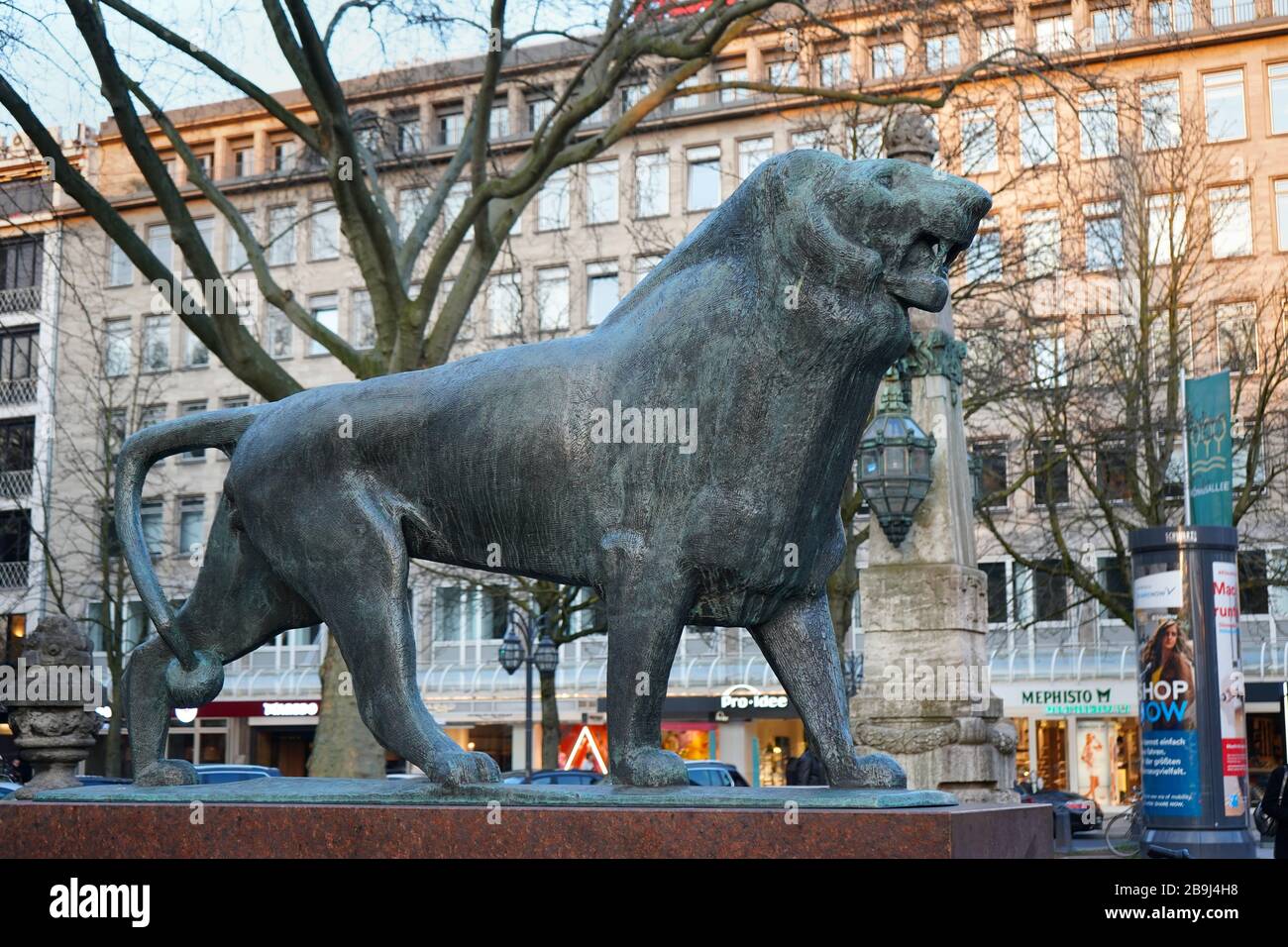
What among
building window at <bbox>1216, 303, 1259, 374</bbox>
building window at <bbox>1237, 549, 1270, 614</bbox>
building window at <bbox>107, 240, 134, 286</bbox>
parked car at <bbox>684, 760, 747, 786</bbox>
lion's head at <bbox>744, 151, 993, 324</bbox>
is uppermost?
building window at <bbox>107, 240, 134, 286</bbox>

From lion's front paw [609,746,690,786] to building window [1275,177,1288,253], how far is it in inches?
1377

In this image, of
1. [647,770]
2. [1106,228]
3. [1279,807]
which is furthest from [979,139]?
[647,770]

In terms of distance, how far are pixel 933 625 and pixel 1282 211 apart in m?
26.4

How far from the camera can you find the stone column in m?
Answer: 13.8

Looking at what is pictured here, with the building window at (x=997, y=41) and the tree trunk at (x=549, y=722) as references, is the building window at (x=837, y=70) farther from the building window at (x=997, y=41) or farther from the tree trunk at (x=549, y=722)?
the tree trunk at (x=549, y=722)

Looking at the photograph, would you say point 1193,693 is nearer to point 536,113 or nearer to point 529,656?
point 529,656

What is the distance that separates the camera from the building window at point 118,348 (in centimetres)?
4234

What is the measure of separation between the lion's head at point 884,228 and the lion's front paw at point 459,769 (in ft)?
5.35

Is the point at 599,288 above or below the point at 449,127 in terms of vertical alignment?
below

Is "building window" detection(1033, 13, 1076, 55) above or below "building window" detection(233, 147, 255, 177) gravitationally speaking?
below

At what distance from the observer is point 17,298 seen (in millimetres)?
44625

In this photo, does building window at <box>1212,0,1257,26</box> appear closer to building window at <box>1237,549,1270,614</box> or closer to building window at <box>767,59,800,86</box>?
building window at <box>767,59,800,86</box>

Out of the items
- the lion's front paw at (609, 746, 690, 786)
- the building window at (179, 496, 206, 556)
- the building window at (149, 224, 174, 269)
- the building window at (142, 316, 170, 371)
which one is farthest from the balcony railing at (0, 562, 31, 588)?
the lion's front paw at (609, 746, 690, 786)
